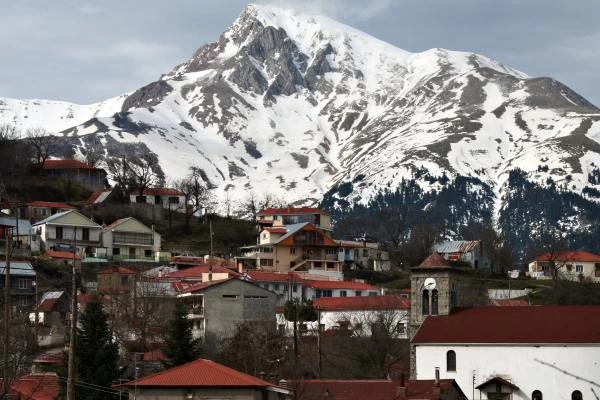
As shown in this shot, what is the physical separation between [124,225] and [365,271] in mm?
27148

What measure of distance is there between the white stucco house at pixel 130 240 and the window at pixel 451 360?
194ft

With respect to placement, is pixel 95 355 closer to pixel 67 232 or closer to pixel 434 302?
pixel 434 302

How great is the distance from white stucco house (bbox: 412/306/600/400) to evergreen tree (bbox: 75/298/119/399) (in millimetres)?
25298

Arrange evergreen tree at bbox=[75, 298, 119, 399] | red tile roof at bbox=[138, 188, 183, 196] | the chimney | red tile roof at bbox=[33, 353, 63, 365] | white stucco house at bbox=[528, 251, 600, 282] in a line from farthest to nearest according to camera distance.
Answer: red tile roof at bbox=[138, 188, 183, 196] → white stucco house at bbox=[528, 251, 600, 282] → red tile roof at bbox=[33, 353, 63, 365] → the chimney → evergreen tree at bbox=[75, 298, 119, 399]

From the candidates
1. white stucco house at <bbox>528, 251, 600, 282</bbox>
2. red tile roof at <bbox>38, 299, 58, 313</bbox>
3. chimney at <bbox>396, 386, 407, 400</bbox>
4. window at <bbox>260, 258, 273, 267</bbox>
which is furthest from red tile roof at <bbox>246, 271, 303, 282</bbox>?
chimney at <bbox>396, 386, 407, 400</bbox>

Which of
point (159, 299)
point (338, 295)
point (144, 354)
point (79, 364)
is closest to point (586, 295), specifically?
point (338, 295)

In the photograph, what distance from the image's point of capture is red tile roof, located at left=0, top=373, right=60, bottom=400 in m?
58.4

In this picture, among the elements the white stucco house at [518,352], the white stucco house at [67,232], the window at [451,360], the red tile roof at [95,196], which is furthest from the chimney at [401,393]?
the red tile roof at [95,196]

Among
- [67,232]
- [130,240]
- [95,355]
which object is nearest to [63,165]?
[130,240]

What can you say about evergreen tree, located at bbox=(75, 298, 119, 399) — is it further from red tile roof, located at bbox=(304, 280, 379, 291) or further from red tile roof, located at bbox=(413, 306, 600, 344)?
red tile roof, located at bbox=(304, 280, 379, 291)

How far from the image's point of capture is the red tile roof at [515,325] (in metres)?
78.6

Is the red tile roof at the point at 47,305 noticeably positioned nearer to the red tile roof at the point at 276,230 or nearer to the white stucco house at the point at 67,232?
the white stucco house at the point at 67,232

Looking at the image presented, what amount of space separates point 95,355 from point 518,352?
2936 centimetres

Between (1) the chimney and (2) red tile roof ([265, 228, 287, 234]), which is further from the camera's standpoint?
(2) red tile roof ([265, 228, 287, 234])
